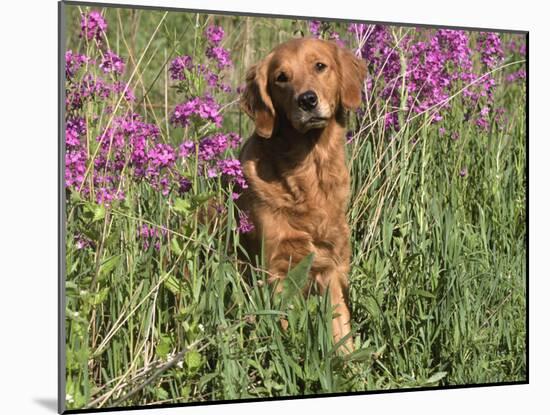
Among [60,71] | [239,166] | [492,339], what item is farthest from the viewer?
[492,339]

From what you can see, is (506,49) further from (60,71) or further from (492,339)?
(60,71)

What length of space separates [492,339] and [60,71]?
208 centimetres

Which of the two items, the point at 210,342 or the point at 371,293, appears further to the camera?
the point at 371,293

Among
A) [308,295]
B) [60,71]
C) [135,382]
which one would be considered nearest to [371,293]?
[308,295]

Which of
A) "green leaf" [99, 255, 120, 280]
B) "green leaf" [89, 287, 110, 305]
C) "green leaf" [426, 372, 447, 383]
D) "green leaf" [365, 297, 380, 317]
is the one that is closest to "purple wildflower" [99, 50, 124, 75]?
"green leaf" [99, 255, 120, 280]

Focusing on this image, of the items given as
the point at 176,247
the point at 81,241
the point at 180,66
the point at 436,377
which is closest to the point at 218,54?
the point at 180,66

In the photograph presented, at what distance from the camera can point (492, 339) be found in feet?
14.2

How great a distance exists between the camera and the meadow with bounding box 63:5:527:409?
3674 mm

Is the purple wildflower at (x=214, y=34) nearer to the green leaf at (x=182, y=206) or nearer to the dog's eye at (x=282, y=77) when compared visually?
the dog's eye at (x=282, y=77)

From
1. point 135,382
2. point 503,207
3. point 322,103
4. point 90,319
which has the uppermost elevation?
point 322,103

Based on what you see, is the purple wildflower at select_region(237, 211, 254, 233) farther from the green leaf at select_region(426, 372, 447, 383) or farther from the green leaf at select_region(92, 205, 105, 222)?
the green leaf at select_region(426, 372, 447, 383)

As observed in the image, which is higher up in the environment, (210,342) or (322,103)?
(322,103)

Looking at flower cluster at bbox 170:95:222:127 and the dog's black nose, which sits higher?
the dog's black nose

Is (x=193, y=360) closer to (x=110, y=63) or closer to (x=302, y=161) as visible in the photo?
(x=302, y=161)
